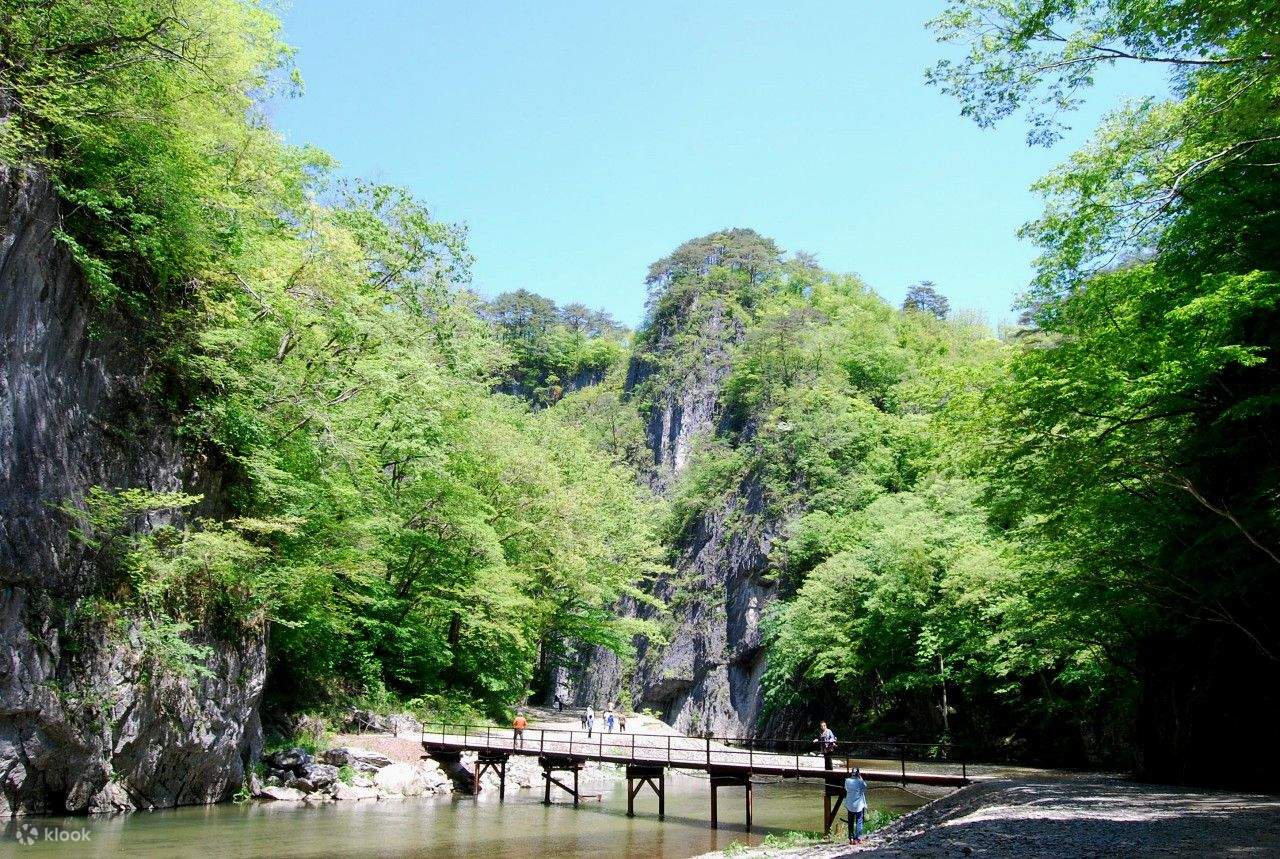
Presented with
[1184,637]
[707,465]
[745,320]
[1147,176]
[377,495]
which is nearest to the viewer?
[1147,176]

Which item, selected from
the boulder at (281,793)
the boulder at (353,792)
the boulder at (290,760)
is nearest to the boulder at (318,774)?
the boulder at (290,760)

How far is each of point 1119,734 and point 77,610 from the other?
1034 inches

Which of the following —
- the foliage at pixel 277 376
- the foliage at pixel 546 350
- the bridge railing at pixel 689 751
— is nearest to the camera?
the foliage at pixel 277 376

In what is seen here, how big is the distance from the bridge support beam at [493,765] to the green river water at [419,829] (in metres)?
0.53

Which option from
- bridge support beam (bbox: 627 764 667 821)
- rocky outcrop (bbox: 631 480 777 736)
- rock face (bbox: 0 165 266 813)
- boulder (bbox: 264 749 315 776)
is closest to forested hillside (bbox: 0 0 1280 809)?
rock face (bbox: 0 165 266 813)

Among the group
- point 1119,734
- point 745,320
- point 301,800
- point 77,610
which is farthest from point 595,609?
point 745,320

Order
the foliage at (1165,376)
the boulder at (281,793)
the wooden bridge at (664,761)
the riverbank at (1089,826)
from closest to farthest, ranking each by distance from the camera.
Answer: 1. the riverbank at (1089,826)
2. the foliage at (1165,376)
3. the wooden bridge at (664,761)
4. the boulder at (281,793)

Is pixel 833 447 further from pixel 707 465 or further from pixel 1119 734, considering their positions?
pixel 1119 734

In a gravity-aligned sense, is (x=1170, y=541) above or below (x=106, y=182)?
below

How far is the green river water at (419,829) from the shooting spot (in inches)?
496

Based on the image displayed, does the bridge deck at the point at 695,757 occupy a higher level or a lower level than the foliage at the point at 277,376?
lower

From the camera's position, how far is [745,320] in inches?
2635

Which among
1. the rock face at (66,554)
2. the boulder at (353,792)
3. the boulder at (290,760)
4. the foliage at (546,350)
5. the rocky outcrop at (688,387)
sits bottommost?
the boulder at (353,792)

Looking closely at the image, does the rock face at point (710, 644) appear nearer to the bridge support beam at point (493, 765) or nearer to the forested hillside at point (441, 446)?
the forested hillside at point (441, 446)
